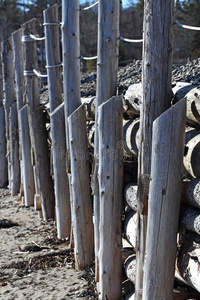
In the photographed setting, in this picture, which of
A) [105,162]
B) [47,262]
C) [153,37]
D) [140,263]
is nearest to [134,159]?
[105,162]

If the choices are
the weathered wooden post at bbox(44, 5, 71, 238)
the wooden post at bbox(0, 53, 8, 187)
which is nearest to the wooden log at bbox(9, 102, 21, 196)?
the wooden post at bbox(0, 53, 8, 187)

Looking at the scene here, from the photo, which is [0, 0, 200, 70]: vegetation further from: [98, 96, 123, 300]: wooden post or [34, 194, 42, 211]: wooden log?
[98, 96, 123, 300]: wooden post

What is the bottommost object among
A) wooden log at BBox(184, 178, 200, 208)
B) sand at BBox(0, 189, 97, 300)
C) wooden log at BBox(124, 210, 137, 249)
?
sand at BBox(0, 189, 97, 300)

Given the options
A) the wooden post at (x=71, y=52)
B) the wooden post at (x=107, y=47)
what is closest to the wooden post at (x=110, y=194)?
the wooden post at (x=107, y=47)

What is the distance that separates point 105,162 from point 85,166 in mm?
932

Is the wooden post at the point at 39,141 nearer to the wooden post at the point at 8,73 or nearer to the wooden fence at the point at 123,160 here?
the wooden fence at the point at 123,160

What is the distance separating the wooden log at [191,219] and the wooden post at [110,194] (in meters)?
0.90

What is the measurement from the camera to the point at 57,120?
573 centimetres

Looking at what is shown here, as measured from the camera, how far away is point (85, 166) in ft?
15.8

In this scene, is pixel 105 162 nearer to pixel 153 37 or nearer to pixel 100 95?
pixel 100 95

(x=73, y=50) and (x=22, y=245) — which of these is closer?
(x=73, y=50)

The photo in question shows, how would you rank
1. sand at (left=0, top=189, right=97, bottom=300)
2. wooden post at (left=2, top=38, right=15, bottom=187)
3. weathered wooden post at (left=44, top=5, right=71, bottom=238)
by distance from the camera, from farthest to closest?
wooden post at (left=2, top=38, right=15, bottom=187)
weathered wooden post at (left=44, top=5, right=71, bottom=238)
sand at (left=0, top=189, right=97, bottom=300)

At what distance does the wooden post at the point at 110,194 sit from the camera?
12.6 ft

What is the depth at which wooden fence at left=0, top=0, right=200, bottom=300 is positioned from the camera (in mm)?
2980
